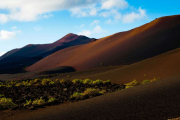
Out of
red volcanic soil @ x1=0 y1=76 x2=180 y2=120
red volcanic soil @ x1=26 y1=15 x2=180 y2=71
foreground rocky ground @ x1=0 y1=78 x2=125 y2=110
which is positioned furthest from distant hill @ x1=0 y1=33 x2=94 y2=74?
red volcanic soil @ x1=0 y1=76 x2=180 y2=120

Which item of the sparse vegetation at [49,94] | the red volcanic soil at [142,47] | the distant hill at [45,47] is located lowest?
the sparse vegetation at [49,94]

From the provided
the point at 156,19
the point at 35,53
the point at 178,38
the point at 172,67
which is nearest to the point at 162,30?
the point at 178,38

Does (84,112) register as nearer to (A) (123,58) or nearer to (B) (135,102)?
(B) (135,102)

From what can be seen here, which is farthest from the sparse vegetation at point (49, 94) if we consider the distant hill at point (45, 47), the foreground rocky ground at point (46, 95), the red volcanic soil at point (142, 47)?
the distant hill at point (45, 47)

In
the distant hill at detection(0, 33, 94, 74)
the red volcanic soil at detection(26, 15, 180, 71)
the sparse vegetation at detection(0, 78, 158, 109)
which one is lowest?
the sparse vegetation at detection(0, 78, 158, 109)

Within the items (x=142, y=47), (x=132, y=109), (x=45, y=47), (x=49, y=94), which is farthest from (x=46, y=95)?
(x=45, y=47)

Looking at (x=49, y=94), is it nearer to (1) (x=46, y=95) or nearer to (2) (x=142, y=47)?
(1) (x=46, y=95)

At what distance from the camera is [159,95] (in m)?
7.67

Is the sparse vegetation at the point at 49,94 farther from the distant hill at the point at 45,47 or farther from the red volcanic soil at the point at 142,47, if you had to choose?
the distant hill at the point at 45,47

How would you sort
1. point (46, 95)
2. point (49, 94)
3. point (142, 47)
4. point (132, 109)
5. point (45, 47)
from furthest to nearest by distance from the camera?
point (45, 47) → point (142, 47) → point (49, 94) → point (46, 95) → point (132, 109)

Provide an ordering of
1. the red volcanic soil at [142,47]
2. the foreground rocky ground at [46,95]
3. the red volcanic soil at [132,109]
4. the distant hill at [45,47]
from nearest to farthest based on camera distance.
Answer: the red volcanic soil at [132,109] < the foreground rocky ground at [46,95] < the red volcanic soil at [142,47] < the distant hill at [45,47]

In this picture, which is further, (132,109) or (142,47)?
(142,47)

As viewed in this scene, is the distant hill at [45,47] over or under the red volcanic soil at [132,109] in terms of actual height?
over

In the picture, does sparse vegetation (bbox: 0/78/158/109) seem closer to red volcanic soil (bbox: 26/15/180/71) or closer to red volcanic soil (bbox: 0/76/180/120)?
red volcanic soil (bbox: 0/76/180/120)
